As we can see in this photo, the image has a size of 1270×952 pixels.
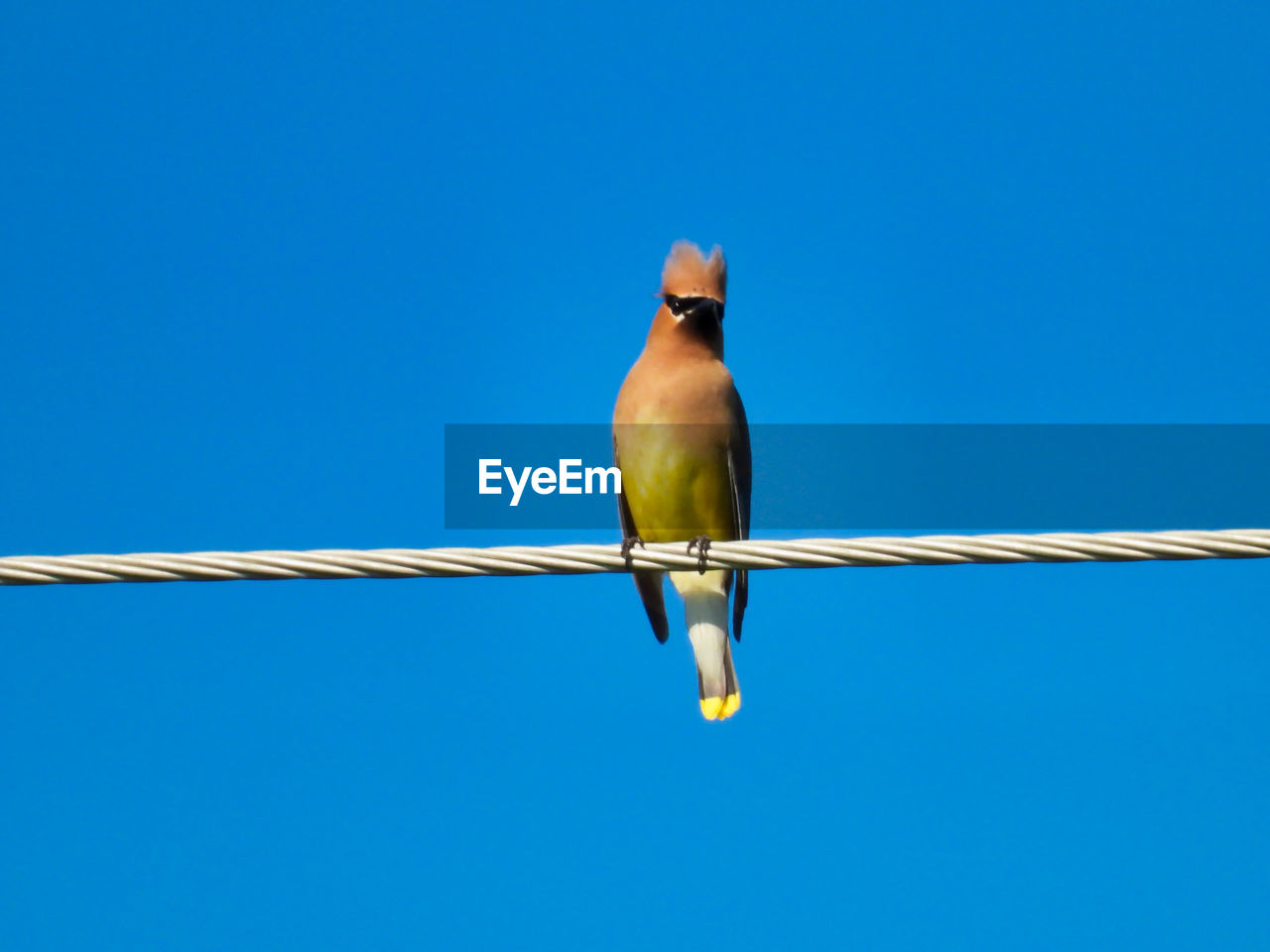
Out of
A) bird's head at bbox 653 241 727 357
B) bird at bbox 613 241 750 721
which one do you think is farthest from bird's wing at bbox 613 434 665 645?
bird's head at bbox 653 241 727 357

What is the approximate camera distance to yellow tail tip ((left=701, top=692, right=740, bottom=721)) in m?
Result: 5.46

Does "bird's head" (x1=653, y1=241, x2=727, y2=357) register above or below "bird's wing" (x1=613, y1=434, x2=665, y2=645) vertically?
above

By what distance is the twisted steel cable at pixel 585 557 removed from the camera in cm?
298

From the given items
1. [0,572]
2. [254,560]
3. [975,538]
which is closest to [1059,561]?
[975,538]

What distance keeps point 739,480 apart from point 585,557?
2.44m

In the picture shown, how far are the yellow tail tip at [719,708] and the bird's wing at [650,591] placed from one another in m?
0.38

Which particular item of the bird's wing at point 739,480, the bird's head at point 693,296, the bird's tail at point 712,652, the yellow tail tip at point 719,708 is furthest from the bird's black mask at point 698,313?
the yellow tail tip at point 719,708

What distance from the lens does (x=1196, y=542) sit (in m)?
3.02

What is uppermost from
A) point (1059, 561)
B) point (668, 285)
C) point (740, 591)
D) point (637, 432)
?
point (668, 285)

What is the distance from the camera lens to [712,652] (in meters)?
5.54

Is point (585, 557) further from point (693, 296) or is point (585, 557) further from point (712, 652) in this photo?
point (693, 296)

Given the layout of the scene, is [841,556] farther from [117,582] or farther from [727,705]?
[727,705]

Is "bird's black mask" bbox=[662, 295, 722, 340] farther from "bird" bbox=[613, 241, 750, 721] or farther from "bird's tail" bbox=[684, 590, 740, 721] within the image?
"bird's tail" bbox=[684, 590, 740, 721]

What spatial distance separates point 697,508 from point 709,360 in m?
0.61
